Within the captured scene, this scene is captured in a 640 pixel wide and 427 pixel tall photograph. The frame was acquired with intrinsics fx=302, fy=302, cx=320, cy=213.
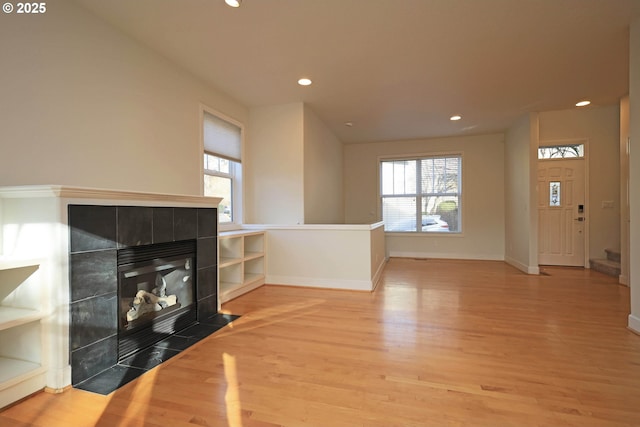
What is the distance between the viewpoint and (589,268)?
548cm

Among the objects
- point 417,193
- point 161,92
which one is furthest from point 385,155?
point 161,92

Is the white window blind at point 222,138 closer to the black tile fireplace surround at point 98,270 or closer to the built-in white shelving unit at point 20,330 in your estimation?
the black tile fireplace surround at point 98,270

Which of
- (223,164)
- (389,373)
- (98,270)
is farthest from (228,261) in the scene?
(389,373)

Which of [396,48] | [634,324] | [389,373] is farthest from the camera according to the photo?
[396,48]

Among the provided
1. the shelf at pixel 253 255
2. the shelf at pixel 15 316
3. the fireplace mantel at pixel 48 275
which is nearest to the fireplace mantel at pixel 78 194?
the fireplace mantel at pixel 48 275

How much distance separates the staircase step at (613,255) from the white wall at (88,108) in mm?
6724

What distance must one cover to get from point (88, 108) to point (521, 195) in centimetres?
630

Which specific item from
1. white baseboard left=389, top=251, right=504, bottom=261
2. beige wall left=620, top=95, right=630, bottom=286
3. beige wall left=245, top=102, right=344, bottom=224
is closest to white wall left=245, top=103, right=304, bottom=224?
beige wall left=245, top=102, right=344, bottom=224

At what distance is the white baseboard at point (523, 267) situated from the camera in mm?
5027

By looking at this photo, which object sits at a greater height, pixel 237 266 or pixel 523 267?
pixel 237 266

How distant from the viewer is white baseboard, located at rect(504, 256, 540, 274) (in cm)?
503

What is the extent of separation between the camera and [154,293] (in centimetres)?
250

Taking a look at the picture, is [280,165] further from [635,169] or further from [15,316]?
[635,169]

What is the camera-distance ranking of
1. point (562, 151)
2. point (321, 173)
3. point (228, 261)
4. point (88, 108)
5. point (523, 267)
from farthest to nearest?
point (562, 151)
point (321, 173)
point (523, 267)
point (228, 261)
point (88, 108)
